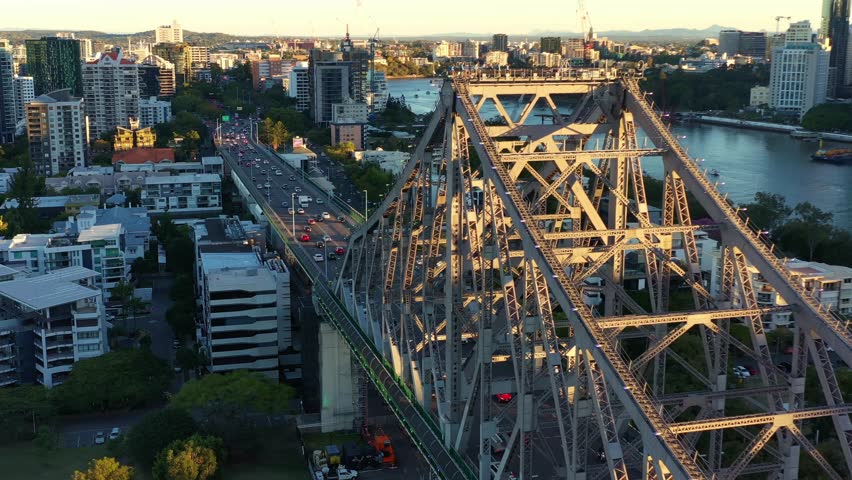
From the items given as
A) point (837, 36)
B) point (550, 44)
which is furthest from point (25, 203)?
point (837, 36)

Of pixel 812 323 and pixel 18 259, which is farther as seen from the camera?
pixel 18 259

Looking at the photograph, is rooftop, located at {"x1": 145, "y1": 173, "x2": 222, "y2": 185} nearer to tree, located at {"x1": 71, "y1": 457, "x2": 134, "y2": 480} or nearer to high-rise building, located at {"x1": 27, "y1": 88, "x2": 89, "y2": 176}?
high-rise building, located at {"x1": 27, "y1": 88, "x2": 89, "y2": 176}

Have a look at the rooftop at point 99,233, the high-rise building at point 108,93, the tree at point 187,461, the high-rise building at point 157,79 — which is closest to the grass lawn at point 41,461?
the tree at point 187,461

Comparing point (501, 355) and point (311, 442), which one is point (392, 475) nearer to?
point (311, 442)

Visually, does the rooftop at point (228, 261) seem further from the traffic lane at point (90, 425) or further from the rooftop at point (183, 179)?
the rooftop at point (183, 179)

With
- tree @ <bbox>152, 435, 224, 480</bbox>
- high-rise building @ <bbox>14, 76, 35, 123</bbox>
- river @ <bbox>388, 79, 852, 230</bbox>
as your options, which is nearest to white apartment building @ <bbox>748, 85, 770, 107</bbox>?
river @ <bbox>388, 79, 852, 230</bbox>

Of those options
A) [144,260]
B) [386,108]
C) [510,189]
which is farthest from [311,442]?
[386,108]
